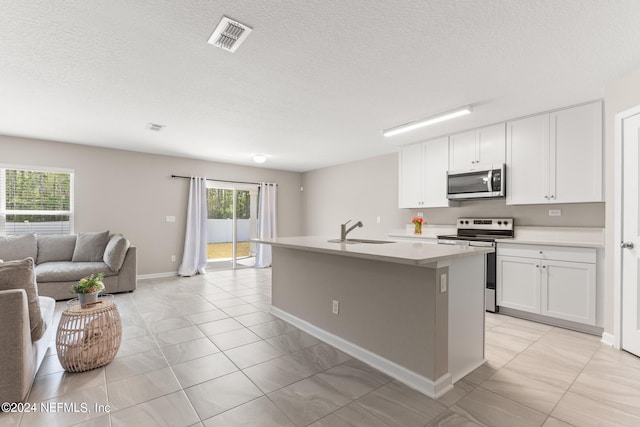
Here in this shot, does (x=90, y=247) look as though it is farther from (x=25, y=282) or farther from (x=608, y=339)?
(x=608, y=339)

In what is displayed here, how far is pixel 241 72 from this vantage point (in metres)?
2.60

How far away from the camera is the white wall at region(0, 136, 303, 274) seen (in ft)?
16.0

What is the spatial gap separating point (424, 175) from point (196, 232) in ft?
14.9

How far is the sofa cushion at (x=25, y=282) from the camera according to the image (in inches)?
74.8

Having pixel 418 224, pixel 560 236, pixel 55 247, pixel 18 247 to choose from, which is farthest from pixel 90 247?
pixel 560 236

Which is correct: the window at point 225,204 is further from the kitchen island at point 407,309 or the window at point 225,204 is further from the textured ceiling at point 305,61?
the kitchen island at point 407,309

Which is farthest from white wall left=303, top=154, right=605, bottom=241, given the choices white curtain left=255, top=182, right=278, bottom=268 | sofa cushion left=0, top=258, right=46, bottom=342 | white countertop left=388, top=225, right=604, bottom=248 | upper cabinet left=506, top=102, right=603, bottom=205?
sofa cushion left=0, top=258, right=46, bottom=342

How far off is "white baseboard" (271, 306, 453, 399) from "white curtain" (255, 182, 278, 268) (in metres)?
3.99

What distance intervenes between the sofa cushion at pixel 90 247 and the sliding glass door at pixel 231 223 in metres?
2.10

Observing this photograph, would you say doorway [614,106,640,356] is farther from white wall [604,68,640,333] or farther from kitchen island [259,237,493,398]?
kitchen island [259,237,493,398]

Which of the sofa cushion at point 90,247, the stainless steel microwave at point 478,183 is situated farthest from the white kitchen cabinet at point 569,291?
the sofa cushion at point 90,247

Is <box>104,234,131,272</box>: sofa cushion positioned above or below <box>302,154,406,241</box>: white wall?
below

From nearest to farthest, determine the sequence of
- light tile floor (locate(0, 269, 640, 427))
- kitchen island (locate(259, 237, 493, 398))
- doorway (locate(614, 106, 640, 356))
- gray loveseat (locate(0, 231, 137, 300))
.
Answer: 1. light tile floor (locate(0, 269, 640, 427))
2. kitchen island (locate(259, 237, 493, 398))
3. doorway (locate(614, 106, 640, 356))
4. gray loveseat (locate(0, 231, 137, 300))

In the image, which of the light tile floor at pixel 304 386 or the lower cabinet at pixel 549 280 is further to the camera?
the lower cabinet at pixel 549 280
